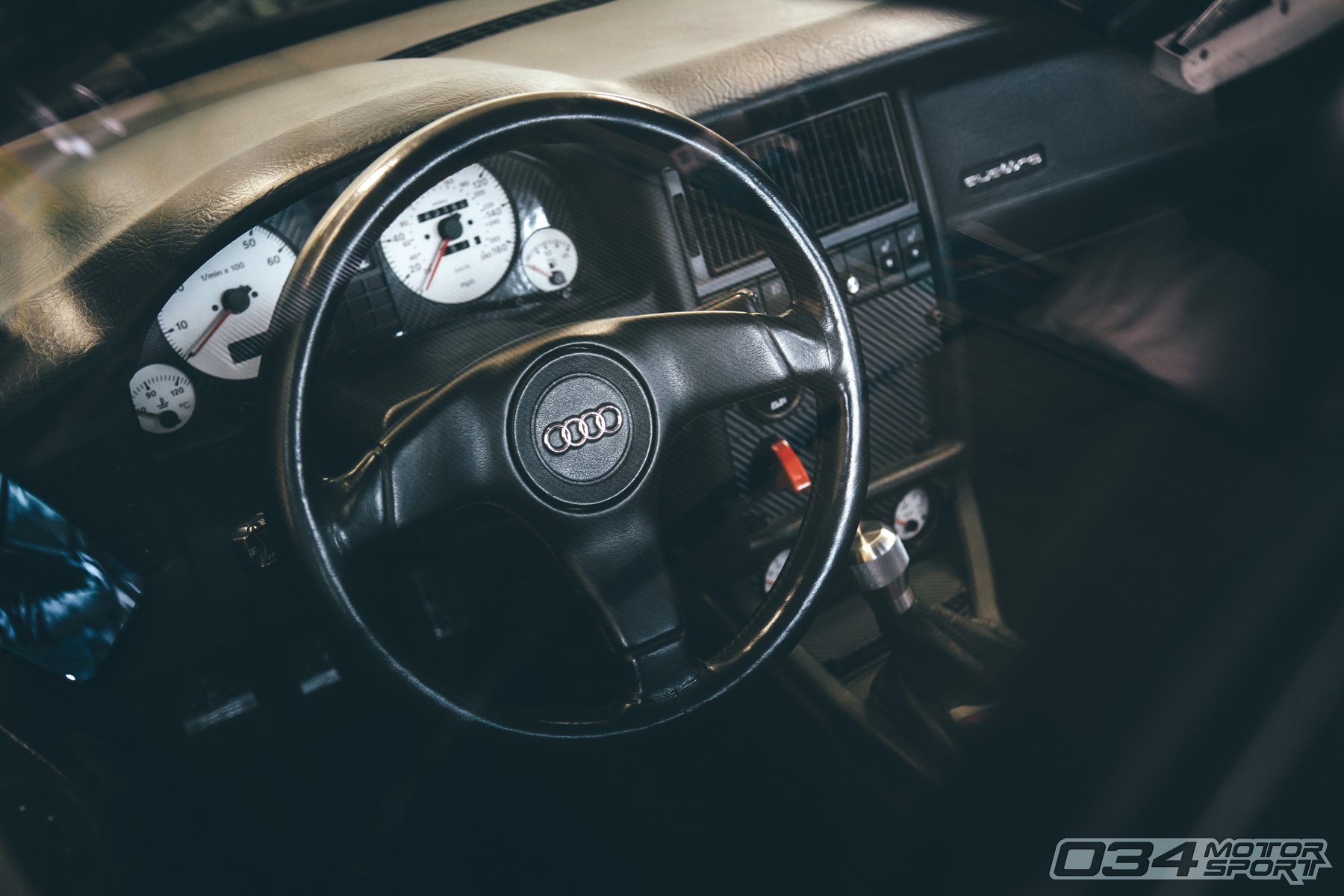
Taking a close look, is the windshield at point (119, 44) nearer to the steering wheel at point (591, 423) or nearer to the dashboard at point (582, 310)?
the dashboard at point (582, 310)

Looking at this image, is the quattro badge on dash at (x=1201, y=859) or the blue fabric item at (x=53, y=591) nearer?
the blue fabric item at (x=53, y=591)

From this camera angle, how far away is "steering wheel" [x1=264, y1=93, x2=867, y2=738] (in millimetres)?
815

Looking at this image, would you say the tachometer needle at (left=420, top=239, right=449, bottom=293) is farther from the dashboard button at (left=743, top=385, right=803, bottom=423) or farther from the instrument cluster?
the dashboard button at (left=743, top=385, right=803, bottom=423)

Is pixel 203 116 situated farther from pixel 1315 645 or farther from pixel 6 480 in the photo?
pixel 1315 645

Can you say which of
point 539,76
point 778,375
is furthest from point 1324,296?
point 539,76

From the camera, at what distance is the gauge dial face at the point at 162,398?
1.04 metres

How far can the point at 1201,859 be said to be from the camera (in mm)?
996

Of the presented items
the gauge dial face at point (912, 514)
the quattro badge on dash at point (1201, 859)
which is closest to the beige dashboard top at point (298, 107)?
the gauge dial face at point (912, 514)

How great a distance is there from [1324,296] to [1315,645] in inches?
34.4

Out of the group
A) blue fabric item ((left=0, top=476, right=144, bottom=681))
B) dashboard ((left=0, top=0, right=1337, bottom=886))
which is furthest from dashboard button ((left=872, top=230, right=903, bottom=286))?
blue fabric item ((left=0, top=476, right=144, bottom=681))

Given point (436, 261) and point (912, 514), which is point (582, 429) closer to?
point (436, 261)

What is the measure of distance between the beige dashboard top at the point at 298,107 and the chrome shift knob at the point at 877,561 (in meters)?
0.58

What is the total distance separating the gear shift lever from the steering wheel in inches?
12.4

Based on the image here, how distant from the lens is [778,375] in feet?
3.37
